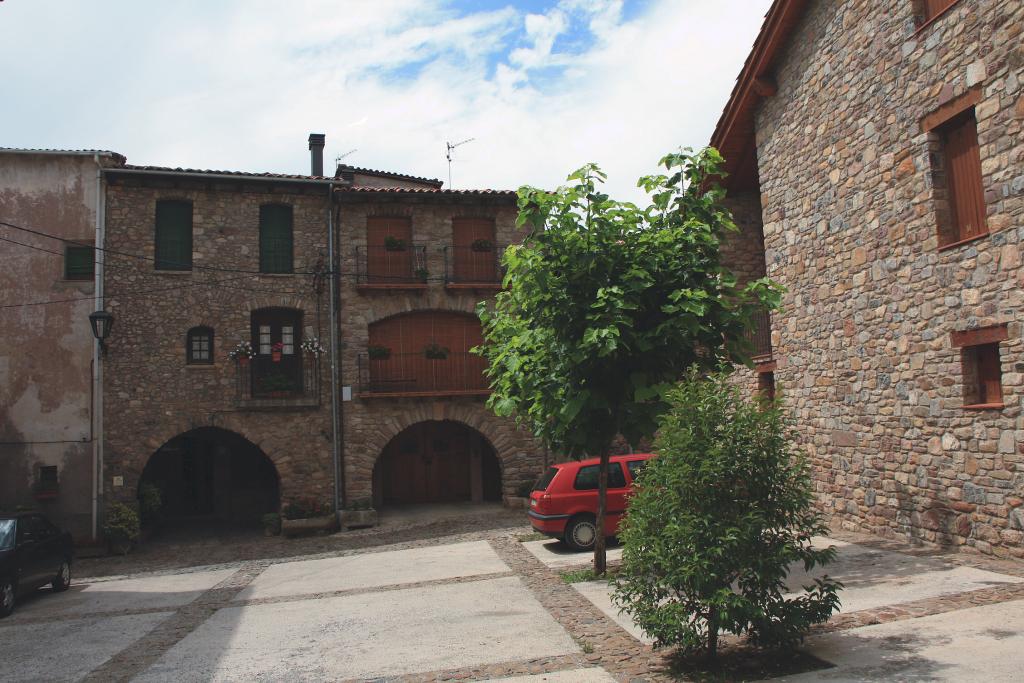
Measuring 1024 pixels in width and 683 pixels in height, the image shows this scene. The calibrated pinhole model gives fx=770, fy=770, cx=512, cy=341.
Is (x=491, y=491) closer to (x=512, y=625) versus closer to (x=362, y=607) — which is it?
(x=362, y=607)

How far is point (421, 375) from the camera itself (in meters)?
18.5

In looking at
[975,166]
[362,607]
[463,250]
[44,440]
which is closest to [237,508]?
[44,440]

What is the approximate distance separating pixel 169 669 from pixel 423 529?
31.5ft

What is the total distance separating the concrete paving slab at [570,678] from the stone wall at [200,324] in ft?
40.9

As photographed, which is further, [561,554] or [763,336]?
[763,336]

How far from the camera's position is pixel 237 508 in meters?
20.0

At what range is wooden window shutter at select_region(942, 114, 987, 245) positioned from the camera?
8720 millimetres

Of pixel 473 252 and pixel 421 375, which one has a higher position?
pixel 473 252

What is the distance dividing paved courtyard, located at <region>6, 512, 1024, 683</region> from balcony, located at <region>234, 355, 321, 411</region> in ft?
19.0

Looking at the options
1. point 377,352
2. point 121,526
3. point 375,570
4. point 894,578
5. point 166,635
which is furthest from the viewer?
point 377,352

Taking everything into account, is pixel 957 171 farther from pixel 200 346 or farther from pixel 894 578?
pixel 200 346

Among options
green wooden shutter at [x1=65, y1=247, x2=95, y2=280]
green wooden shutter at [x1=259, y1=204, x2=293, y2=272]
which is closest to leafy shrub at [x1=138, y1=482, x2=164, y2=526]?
green wooden shutter at [x1=65, y1=247, x2=95, y2=280]

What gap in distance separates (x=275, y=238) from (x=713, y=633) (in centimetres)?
1522

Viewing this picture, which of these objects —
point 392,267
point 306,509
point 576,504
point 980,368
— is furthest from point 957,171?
point 306,509
